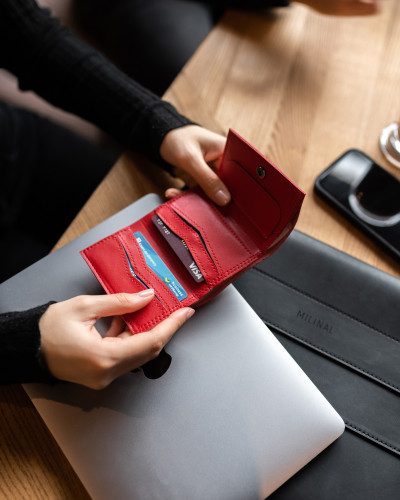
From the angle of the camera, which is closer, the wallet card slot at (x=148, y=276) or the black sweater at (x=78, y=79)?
the wallet card slot at (x=148, y=276)

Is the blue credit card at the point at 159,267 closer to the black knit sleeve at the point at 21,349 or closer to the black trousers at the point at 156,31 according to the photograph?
the black knit sleeve at the point at 21,349

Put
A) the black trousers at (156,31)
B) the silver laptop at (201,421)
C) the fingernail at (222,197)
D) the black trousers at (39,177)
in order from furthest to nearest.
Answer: the black trousers at (156,31) → the black trousers at (39,177) → the fingernail at (222,197) → the silver laptop at (201,421)

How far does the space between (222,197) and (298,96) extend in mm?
382

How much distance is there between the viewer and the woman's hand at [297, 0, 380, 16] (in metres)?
0.82

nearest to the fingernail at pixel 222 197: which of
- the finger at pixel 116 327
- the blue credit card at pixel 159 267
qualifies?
the blue credit card at pixel 159 267

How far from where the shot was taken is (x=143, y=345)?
0.47 m

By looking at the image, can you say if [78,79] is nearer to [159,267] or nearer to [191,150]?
[191,150]

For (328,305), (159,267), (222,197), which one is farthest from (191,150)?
(328,305)

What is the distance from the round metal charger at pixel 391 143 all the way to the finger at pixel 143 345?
1.79ft

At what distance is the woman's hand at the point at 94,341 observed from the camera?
1.52ft

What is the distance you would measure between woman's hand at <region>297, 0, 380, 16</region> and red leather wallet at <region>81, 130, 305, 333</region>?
1.81ft

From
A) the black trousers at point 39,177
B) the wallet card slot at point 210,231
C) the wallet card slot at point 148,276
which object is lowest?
the black trousers at point 39,177

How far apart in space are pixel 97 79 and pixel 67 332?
1.61ft

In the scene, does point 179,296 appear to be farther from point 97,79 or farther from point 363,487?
point 97,79
